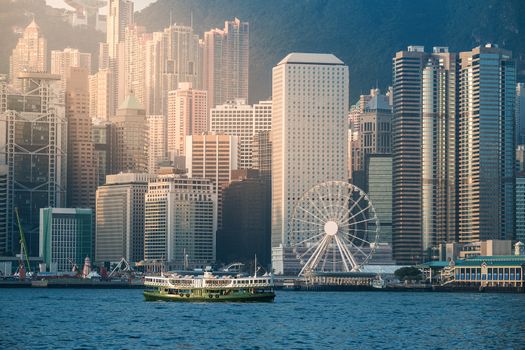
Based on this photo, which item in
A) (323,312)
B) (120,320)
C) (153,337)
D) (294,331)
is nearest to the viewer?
(153,337)

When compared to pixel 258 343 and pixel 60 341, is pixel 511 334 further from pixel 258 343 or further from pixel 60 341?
pixel 60 341

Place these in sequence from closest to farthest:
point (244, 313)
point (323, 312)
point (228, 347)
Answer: point (228, 347), point (244, 313), point (323, 312)

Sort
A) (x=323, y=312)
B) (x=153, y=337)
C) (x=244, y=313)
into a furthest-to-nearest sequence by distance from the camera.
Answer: (x=323, y=312) → (x=244, y=313) → (x=153, y=337)

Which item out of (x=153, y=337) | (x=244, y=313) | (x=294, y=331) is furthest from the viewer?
(x=244, y=313)

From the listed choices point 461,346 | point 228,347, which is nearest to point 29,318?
point 228,347

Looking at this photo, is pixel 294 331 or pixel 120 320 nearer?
pixel 294 331

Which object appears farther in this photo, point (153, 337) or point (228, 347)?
point (153, 337)

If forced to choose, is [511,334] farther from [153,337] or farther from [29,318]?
[29,318]

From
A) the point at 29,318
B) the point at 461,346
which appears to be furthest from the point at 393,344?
the point at 29,318

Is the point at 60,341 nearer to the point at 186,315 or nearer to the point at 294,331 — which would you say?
the point at 294,331
